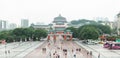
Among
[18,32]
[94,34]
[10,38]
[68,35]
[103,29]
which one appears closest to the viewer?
[94,34]

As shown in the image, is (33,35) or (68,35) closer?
(33,35)

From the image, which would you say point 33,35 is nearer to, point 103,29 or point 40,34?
point 40,34

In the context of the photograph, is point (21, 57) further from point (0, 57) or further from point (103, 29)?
point (103, 29)

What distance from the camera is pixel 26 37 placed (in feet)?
352

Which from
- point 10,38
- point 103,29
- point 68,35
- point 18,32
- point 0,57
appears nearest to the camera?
point 0,57

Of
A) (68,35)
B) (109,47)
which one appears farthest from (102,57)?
(68,35)

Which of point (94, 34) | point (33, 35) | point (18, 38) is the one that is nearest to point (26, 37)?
point (33, 35)

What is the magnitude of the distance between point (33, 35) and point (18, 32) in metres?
4.73

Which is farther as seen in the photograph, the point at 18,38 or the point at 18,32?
the point at 18,32

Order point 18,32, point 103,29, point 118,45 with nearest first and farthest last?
point 118,45
point 18,32
point 103,29

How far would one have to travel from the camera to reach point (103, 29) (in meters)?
132

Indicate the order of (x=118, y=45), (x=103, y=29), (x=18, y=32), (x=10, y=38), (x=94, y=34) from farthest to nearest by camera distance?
(x=103, y=29), (x=18, y=32), (x=10, y=38), (x=94, y=34), (x=118, y=45)

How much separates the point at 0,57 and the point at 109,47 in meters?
25.2

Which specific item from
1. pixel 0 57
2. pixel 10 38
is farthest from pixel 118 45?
pixel 10 38
